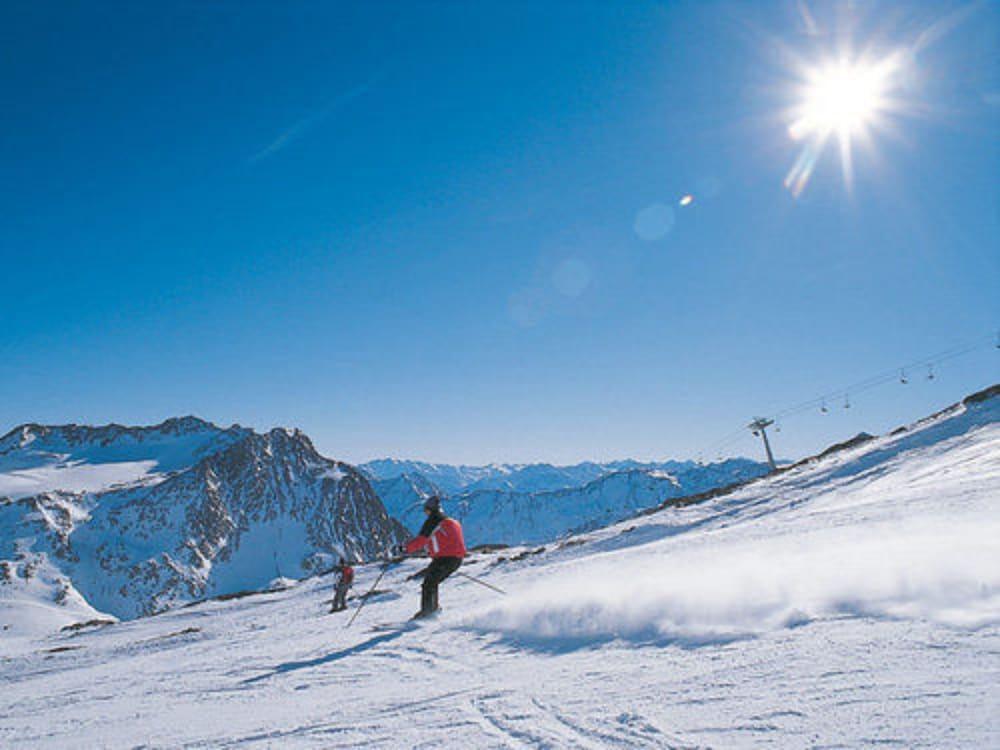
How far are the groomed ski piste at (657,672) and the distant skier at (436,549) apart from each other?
871mm

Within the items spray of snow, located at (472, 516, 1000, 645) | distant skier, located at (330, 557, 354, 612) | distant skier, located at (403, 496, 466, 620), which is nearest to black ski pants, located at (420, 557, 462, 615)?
distant skier, located at (403, 496, 466, 620)

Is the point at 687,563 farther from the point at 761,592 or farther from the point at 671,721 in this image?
the point at 671,721

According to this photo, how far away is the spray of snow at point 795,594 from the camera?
4.83 m

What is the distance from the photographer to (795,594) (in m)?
5.85

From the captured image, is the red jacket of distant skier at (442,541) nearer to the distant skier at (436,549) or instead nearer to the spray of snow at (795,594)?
the distant skier at (436,549)

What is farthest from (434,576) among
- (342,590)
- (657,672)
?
(342,590)

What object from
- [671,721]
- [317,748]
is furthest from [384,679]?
[671,721]

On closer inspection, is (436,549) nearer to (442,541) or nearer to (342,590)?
(442,541)

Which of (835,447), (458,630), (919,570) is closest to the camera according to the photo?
(919,570)

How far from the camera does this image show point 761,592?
243 inches

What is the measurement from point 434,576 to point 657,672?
7090 millimetres

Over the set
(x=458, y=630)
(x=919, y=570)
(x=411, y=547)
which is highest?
(x=411, y=547)

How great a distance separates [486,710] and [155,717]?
397 centimetres

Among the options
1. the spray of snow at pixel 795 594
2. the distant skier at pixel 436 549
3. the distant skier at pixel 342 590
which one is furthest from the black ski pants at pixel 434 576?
the distant skier at pixel 342 590
